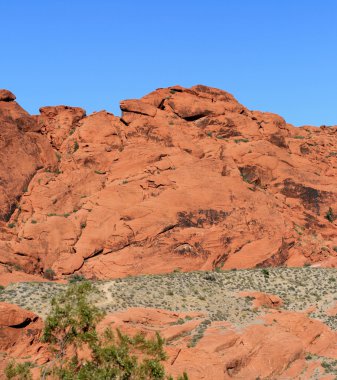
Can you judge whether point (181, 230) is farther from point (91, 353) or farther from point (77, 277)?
point (91, 353)

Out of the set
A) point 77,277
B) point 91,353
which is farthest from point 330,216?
point 91,353

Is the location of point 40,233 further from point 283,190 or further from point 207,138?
point 283,190

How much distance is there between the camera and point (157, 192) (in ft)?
191

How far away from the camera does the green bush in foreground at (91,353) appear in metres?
24.6

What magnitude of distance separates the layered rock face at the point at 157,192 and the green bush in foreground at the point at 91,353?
906 inches

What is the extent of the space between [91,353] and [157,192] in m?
31.9

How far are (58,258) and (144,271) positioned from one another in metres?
7.51

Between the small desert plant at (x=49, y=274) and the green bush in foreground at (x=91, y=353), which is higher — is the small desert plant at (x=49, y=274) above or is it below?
above

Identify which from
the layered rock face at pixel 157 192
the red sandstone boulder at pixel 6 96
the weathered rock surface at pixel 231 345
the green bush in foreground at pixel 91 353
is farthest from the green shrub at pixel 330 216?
the green bush in foreground at pixel 91 353

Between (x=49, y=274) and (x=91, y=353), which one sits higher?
(x=49, y=274)

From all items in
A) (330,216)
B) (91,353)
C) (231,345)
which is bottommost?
(91,353)

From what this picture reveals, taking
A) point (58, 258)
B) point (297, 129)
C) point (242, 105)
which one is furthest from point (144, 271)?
point (297, 129)

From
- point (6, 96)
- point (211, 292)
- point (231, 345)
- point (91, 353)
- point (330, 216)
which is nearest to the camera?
point (91, 353)

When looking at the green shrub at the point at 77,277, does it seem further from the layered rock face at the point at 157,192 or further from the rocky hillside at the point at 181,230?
the layered rock face at the point at 157,192
